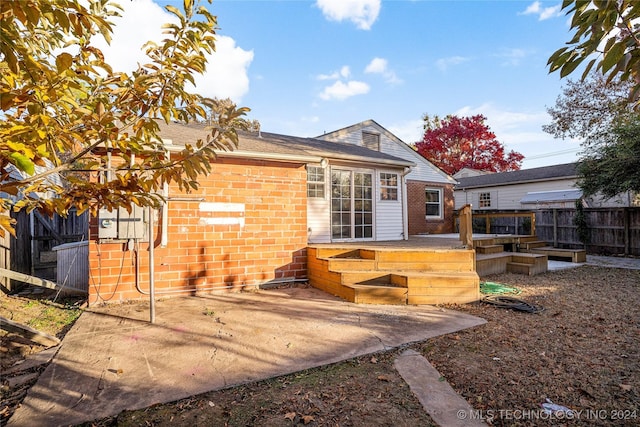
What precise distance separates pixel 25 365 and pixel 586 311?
736cm

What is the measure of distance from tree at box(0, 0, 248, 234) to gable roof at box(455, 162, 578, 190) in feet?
65.3

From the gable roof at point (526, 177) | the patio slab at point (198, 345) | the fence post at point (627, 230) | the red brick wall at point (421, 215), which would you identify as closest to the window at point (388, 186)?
the patio slab at point (198, 345)

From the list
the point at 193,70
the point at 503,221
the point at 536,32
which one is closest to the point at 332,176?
the point at 536,32

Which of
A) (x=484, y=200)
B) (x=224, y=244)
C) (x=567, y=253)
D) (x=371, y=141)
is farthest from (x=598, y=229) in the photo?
(x=224, y=244)

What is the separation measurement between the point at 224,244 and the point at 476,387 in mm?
4730

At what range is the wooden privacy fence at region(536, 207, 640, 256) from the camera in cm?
1097

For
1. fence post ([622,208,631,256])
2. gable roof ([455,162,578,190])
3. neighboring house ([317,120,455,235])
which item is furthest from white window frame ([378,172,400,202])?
gable roof ([455,162,578,190])

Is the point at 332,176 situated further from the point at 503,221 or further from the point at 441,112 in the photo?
the point at 441,112

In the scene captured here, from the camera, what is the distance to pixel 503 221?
15.4 meters

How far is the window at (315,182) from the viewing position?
26.7 feet

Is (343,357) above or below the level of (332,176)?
below

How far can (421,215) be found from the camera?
1446 centimetres

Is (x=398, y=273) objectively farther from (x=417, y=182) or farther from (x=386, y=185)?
(x=417, y=182)

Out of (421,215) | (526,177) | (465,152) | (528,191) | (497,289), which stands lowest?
(497,289)
